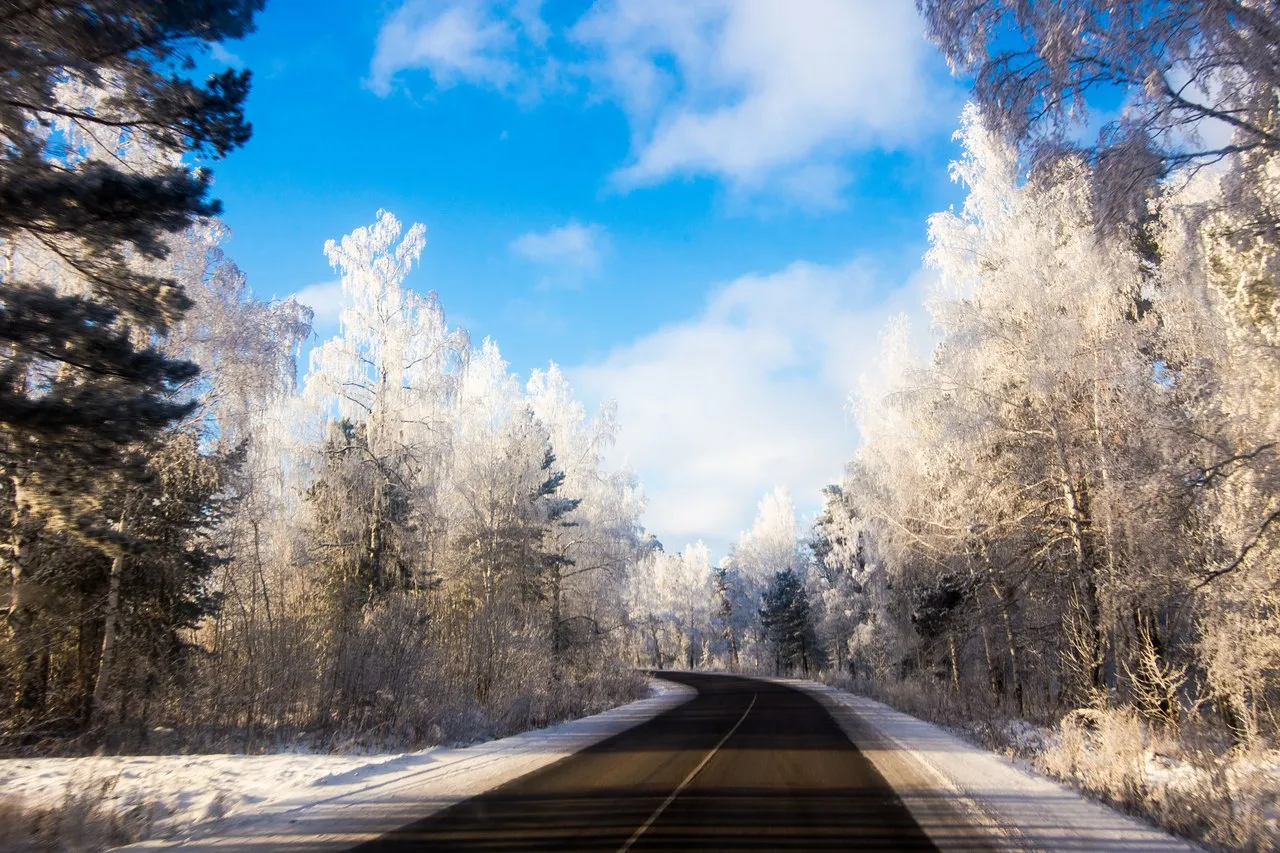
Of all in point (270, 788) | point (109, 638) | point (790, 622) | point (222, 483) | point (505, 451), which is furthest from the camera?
point (790, 622)

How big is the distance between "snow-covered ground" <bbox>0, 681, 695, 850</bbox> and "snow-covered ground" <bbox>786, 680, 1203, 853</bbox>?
524 cm

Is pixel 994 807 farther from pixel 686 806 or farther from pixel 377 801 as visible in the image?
pixel 377 801

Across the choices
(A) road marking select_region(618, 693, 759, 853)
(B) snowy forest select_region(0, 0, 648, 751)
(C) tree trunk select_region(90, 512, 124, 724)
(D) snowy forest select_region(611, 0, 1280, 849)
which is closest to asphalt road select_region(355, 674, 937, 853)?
(A) road marking select_region(618, 693, 759, 853)

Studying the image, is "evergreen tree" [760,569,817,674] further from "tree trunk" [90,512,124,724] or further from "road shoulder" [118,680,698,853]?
"tree trunk" [90,512,124,724]

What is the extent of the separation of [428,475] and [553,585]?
24.5 ft

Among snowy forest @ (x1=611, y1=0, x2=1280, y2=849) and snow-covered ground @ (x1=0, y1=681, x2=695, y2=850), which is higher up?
snowy forest @ (x1=611, y1=0, x2=1280, y2=849)

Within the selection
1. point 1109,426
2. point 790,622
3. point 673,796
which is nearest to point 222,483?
point 673,796

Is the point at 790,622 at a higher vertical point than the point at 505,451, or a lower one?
lower

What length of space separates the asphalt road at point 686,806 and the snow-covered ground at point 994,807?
400mm

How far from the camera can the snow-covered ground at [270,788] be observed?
6.93 m

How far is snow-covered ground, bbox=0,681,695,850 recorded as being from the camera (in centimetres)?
693

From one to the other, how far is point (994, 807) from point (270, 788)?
8280 mm

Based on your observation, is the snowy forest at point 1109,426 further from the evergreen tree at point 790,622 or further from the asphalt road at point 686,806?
the evergreen tree at point 790,622

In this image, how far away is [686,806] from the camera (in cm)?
816
